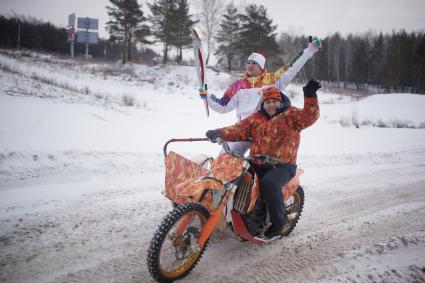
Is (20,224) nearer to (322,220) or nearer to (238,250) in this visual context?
(238,250)

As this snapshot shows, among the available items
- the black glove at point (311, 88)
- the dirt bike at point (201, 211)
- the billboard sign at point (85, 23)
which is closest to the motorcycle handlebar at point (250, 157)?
the dirt bike at point (201, 211)

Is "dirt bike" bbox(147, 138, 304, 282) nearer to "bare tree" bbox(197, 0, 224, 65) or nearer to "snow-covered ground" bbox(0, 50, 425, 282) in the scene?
"snow-covered ground" bbox(0, 50, 425, 282)

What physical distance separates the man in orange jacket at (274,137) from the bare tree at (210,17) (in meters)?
41.1

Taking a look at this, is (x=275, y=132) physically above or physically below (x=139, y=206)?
above

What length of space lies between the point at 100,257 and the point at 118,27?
3969 cm

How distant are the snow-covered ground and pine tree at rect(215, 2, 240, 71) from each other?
34.0 meters

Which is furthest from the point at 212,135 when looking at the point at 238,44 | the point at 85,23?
the point at 85,23

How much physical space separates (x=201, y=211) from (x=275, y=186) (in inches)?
35.4

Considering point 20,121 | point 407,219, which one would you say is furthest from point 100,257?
point 20,121

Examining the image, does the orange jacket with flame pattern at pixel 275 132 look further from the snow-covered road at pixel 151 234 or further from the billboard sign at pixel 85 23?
the billboard sign at pixel 85 23

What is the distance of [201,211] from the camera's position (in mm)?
2961

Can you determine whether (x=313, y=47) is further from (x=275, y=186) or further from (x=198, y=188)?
(x=198, y=188)

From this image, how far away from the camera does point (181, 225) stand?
2.94 m

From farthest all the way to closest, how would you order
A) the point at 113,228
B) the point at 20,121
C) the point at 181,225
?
the point at 20,121, the point at 113,228, the point at 181,225
